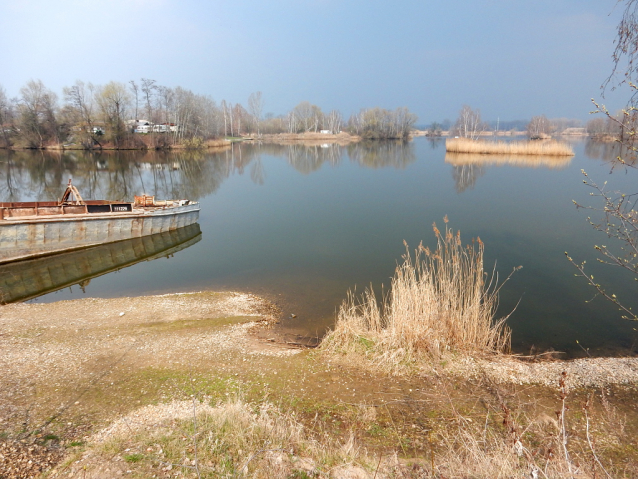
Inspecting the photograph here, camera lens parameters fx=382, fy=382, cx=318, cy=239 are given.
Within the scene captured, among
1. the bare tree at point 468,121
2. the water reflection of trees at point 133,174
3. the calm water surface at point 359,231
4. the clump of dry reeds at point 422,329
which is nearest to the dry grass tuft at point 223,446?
the clump of dry reeds at point 422,329

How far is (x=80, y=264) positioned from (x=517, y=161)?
3903 cm

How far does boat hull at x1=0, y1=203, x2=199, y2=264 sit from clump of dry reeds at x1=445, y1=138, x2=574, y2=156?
1541 inches

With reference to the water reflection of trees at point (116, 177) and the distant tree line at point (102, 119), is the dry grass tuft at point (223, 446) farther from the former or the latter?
the distant tree line at point (102, 119)

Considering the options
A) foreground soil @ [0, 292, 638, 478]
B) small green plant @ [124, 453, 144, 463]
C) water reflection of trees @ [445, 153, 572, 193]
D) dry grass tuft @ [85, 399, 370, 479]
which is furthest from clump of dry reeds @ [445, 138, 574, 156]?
small green plant @ [124, 453, 144, 463]

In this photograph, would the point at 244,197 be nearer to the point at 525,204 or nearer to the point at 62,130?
the point at 525,204

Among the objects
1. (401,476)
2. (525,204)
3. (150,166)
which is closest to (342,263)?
(401,476)

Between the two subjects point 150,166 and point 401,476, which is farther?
point 150,166

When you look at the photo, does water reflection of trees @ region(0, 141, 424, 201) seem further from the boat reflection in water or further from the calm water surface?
the boat reflection in water

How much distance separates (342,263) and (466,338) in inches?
247

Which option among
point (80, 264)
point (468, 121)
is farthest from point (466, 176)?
point (468, 121)

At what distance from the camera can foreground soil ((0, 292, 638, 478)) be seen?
4.00 m

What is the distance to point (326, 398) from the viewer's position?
5.36 m

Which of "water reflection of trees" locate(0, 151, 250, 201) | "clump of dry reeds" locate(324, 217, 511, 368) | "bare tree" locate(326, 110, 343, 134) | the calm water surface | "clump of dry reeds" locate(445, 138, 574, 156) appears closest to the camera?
"clump of dry reeds" locate(324, 217, 511, 368)

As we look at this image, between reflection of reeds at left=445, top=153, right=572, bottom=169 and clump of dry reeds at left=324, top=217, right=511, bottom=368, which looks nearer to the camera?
clump of dry reeds at left=324, top=217, right=511, bottom=368
